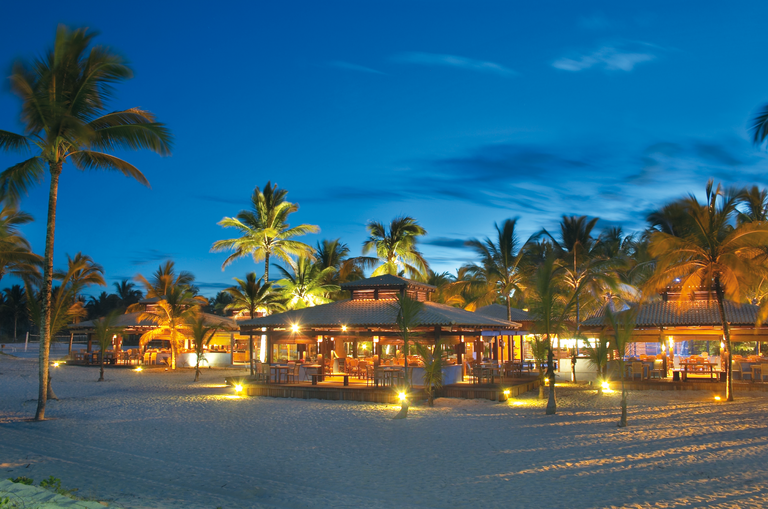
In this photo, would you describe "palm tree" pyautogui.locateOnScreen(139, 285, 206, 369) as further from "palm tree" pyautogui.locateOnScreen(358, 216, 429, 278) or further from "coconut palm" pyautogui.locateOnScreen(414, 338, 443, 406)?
"coconut palm" pyautogui.locateOnScreen(414, 338, 443, 406)

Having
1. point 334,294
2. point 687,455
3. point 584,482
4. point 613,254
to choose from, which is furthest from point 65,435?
point 613,254

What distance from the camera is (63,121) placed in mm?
12250

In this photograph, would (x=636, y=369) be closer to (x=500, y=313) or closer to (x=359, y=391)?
(x=500, y=313)

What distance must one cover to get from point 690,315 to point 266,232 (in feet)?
70.6

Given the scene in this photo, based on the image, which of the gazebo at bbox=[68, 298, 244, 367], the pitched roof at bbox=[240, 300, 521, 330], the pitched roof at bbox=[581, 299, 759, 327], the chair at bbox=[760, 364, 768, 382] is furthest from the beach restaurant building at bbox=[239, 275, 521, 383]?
the gazebo at bbox=[68, 298, 244, 367]

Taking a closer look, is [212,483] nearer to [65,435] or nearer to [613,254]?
[65,435]

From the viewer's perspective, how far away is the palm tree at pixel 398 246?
31.3m

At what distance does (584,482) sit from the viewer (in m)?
7.62

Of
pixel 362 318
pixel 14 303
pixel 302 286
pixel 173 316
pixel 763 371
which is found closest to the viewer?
pixel 362 318

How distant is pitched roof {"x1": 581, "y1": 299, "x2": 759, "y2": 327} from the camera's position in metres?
20.4

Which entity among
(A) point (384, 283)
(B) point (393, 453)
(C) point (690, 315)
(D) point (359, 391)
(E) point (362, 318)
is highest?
(A) point (384, 283)

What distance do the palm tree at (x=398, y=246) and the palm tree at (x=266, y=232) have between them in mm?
4108

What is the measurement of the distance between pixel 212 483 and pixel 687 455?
23.8ft

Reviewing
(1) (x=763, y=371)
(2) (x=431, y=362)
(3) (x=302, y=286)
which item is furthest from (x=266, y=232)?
(1) (x=763, y=371)
